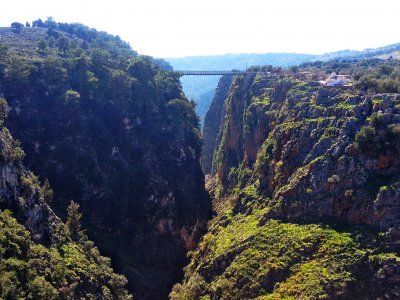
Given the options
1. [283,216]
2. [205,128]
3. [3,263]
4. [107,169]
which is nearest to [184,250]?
[107,169]

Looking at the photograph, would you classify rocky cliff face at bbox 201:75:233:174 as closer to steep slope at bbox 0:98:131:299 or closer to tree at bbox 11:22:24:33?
tree at bbox 11:22:24:33

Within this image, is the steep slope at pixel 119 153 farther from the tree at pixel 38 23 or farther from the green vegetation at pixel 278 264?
the tree at pixel 38 23

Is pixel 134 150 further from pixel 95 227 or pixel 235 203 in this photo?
pixel 235 203

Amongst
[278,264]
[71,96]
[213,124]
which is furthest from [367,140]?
[213,124]

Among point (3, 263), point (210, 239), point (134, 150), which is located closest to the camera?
point (3, 263)

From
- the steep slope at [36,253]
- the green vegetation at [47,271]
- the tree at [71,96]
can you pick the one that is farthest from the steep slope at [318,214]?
the tree at [71,96]

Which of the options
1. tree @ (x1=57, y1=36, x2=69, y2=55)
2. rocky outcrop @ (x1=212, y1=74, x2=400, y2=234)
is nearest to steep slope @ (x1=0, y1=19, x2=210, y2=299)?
rocky outcrop @ (x1=212, y1=74, x2=400, y2=234)
